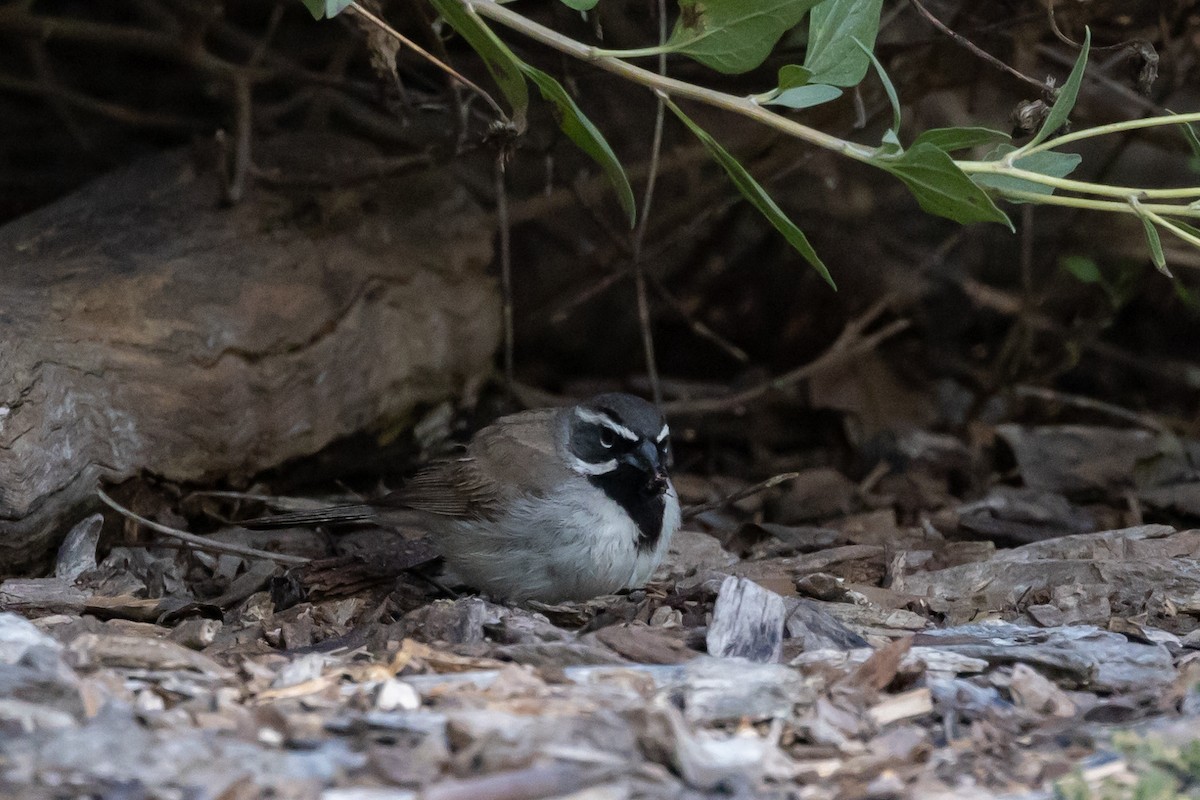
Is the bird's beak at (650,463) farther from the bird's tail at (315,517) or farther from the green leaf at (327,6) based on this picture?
the green leaf at (327,6)

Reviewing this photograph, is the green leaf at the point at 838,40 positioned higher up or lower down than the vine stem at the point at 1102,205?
higher up

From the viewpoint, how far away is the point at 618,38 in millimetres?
7555

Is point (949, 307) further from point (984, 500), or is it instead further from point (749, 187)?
point (749, 187)

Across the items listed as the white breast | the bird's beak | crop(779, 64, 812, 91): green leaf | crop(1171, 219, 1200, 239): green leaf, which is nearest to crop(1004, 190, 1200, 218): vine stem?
crop(1171, 219, 1200, 239): green leaf

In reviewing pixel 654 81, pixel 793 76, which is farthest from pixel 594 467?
pixel 793 76

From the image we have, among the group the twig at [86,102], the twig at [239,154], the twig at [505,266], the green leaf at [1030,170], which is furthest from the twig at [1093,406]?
the twig at [86,102]

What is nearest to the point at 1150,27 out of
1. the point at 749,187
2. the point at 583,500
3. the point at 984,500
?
the point at 984,500

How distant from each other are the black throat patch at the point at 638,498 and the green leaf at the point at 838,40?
6.39ft

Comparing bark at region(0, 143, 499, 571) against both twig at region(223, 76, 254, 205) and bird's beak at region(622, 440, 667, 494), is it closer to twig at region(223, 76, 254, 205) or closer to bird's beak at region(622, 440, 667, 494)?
twig at region(223, 76, 254, 205)

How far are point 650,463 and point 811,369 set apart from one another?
264 cm

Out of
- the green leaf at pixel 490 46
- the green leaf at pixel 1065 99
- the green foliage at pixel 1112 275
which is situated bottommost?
the green foliage at pixel 1112 275

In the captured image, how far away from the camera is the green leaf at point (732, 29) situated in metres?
4.35

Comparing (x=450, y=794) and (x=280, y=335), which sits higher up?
(x=280, y=335)

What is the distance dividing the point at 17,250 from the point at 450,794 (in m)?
3.98
